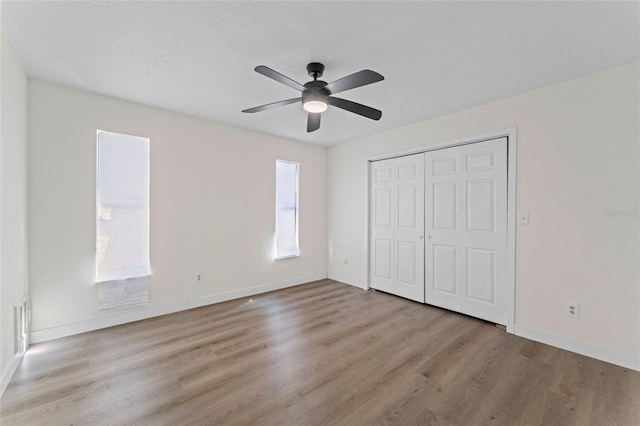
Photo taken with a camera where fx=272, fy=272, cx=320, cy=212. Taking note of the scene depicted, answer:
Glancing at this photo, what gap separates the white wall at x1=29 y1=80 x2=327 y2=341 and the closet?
1.32 meters

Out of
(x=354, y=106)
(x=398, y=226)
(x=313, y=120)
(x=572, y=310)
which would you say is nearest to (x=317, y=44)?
(x=354, y=106)

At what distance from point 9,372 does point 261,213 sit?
9.54 feet

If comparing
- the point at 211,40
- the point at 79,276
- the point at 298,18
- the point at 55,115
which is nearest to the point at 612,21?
the point at 298,18

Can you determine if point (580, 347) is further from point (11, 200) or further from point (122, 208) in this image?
point (11, 200)

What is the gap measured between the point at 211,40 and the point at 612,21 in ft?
8.83

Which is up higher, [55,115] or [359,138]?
[359,138]

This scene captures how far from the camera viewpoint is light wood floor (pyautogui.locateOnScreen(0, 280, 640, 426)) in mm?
1733

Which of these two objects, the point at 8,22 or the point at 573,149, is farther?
the point at 573,149

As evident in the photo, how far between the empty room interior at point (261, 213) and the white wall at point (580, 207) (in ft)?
0.06

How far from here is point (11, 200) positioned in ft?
7.09

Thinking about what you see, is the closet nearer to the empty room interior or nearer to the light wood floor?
the empty room interior

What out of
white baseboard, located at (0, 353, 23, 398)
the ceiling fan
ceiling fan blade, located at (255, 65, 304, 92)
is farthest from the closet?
white baseboard, located at (0, 353, 23, 398)

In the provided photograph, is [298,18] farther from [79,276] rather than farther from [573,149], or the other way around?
[79,276]

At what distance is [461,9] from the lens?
5.50ft
